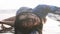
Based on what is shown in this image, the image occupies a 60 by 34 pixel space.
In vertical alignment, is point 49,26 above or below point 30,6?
below

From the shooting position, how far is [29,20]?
93 cm

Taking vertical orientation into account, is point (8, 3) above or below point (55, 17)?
above

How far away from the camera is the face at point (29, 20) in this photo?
36.5 inches

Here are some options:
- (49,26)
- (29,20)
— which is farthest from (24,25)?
(49,26)

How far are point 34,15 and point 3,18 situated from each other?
209 millimetres

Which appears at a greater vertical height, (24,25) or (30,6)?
(30,6)

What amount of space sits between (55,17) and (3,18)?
352 millimetres

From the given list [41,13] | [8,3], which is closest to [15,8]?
[8,3]

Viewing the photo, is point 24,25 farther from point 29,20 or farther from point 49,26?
point 49,26

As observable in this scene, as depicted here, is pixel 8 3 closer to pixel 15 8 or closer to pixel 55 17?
pixel 15 8

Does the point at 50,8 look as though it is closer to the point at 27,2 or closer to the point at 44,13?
the point at 44,13

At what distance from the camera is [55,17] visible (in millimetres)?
948

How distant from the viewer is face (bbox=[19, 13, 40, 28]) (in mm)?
926

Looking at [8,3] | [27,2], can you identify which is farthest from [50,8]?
[8,3]
